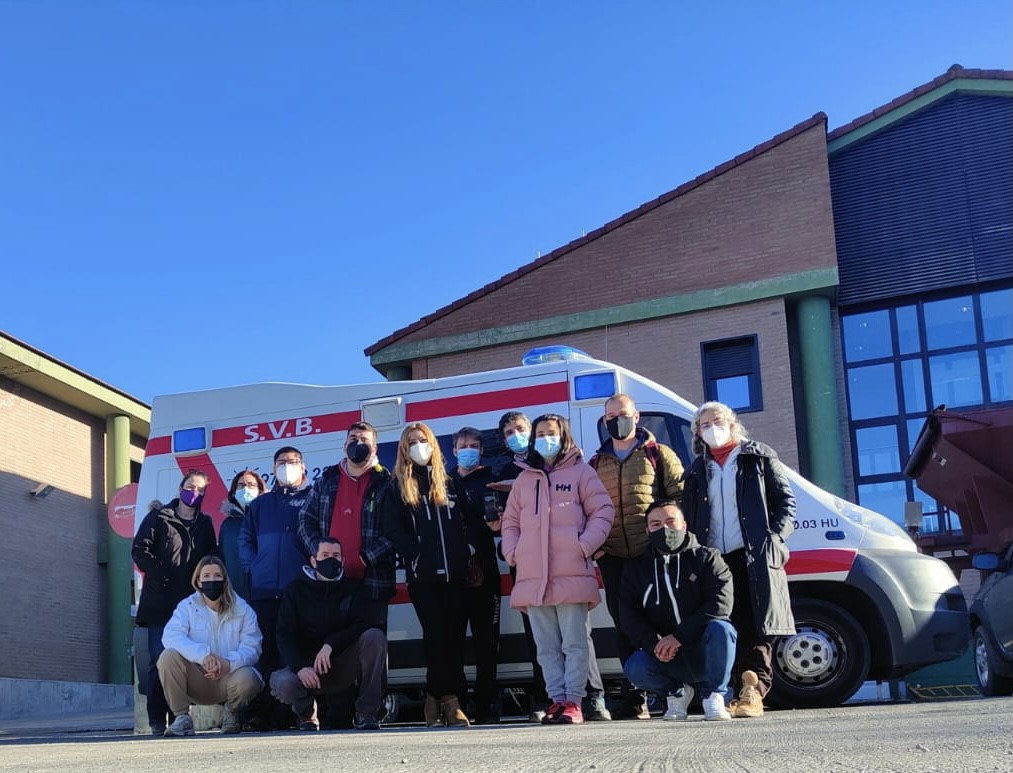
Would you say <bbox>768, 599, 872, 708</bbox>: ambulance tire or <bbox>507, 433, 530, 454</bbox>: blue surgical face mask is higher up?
<bbox>507, 433, 530, 454</bbox>: blue surgical face mask

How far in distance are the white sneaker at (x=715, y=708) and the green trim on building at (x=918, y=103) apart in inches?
555

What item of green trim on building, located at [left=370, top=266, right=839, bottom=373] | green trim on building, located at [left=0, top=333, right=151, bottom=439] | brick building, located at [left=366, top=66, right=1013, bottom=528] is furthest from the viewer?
green trim on building, located at [left=0, top=333, right=151, bottom=439]

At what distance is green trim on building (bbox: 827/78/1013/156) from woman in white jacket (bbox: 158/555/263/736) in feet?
45.4

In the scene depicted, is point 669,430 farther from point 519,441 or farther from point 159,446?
point 159,446

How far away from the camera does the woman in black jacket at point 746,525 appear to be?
691cm

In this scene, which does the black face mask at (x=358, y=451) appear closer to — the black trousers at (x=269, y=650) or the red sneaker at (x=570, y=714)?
the black trousers at (x=269, y=650)

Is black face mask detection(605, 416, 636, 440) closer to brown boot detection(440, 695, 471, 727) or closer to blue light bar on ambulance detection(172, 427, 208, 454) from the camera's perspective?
brown boot detection(440, 695, 471, 727)

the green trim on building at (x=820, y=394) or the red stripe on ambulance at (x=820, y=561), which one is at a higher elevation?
the green trim on building at (x=820, y=394)

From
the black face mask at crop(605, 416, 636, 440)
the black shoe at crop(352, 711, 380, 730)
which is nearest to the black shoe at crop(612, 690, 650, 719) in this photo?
the black shoe at crop(352, 711, 380, 730)

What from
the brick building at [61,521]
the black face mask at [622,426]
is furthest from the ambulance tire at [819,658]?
the brick building at [61,521]

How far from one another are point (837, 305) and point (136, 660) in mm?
12745

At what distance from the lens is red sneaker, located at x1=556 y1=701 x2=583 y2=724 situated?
705 cm

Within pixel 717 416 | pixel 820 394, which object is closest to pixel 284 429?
pixel 717 416

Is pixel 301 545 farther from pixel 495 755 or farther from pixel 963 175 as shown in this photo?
pixel 963 175
